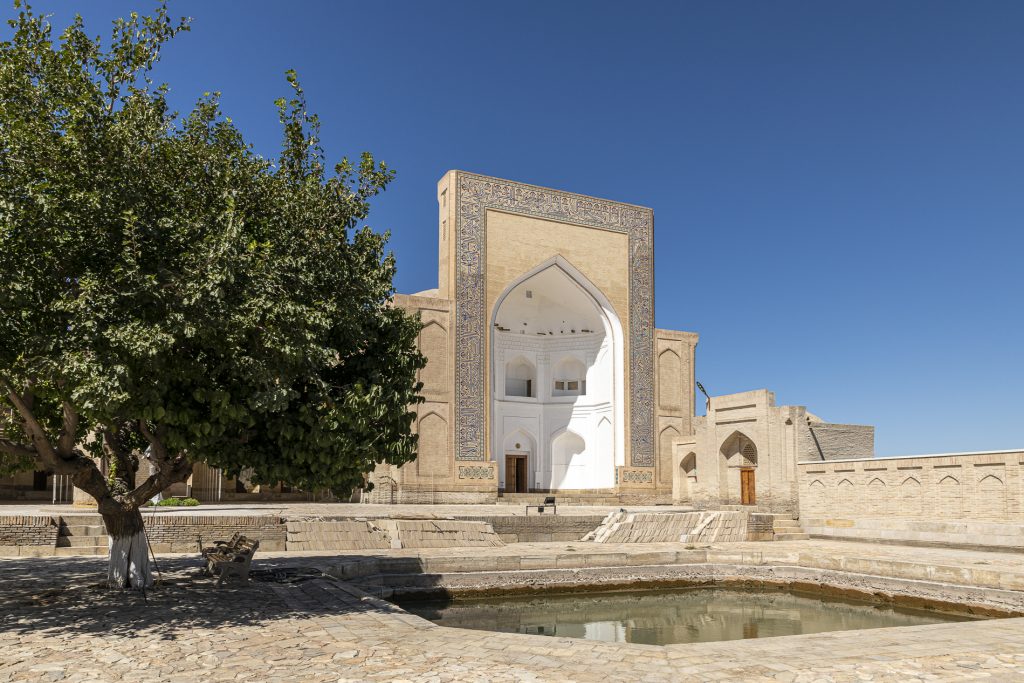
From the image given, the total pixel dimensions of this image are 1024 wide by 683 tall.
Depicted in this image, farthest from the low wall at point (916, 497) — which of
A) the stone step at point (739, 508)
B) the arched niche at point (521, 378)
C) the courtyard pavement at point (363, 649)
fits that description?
the arched niche at point (521, 378)

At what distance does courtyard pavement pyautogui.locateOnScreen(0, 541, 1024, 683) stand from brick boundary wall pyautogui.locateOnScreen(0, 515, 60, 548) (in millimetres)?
4516

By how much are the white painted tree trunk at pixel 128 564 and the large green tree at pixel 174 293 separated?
0.01 metres

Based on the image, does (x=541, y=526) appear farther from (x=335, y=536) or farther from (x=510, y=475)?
(x=510, y=475)

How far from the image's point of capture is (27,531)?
485 inches

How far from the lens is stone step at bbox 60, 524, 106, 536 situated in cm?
1297

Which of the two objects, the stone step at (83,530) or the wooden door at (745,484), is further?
the wooden door at (745,484)

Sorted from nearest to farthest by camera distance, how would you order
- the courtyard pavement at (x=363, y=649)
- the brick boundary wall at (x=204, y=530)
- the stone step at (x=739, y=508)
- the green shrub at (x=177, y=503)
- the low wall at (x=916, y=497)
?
the courtyard pavement at (x=363, y=649) < the brick boundary wall at (x=204, y=530) < the low wall at (x=916, y=497) < the green shrub at (x=177, y=503) < the stone step at (x=739, y=508)

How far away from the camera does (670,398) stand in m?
28.2

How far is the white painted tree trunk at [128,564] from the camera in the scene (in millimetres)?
8336

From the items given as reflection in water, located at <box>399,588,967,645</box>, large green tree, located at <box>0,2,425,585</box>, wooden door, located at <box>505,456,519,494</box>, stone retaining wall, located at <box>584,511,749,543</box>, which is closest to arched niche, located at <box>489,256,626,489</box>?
wooden door, located at <box>505,456,519,494</box>

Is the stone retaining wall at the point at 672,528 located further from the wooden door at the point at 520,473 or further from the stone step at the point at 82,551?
the wooden door at the point at 520,473

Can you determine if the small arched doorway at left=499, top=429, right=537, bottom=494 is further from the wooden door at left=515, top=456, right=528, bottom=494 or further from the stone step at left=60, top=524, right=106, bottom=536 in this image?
the stone step at left=60, top=524, right=106, bottom=536

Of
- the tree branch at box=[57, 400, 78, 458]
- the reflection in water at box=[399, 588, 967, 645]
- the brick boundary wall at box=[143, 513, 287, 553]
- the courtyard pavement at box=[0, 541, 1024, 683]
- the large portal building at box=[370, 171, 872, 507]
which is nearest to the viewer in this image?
the courtyard pavement at box=[0, 541, 1024, 683]

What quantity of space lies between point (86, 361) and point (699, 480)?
1995 cm
